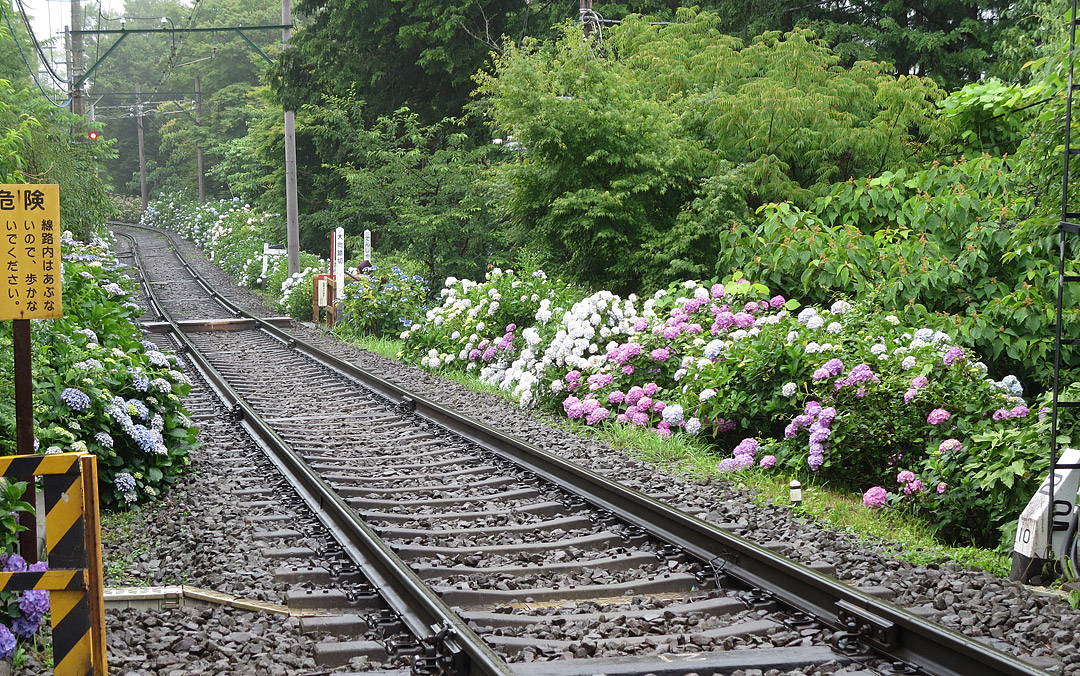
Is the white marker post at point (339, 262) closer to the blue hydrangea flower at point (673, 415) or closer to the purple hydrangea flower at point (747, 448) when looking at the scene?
the blue hydrangea flower at point (673, 415)

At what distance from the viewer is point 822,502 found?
22.9 ft

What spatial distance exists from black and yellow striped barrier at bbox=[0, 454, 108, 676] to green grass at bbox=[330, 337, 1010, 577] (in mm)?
4191

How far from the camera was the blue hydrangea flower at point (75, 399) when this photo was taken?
22.1ft

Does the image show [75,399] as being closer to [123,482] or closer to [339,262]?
[123,482]

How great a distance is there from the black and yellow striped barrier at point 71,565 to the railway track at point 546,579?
1.12 meters

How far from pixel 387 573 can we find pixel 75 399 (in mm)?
2871

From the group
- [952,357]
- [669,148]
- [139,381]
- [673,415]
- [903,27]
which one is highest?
[903,27]

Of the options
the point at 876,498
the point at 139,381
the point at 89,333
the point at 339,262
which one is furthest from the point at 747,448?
the point at 339,262

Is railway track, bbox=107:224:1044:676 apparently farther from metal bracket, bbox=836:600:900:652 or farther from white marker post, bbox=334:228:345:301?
white marker post, bbox=334:228:345:301

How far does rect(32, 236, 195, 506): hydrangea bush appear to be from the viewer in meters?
6.72

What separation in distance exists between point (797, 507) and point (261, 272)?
84.6ft

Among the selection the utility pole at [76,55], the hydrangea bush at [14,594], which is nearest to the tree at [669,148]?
the hydrangea bush at [14,594]

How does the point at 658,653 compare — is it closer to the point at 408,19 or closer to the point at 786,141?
the point at 786,141

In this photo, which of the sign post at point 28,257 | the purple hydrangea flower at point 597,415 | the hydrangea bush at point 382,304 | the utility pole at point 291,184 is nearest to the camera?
the sign post at point 28,257
